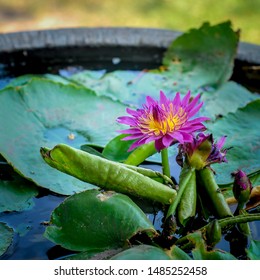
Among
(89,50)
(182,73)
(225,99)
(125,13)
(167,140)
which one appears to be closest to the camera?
(167,140)

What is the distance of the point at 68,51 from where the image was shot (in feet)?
4.34

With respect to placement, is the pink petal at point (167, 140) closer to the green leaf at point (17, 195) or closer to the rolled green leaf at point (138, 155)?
the rolled green leaf at point (138, 155)

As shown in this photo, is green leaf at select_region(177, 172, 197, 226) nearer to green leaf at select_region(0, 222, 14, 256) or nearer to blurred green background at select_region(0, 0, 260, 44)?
green leaf at select_region(0, 222, 14, 256)

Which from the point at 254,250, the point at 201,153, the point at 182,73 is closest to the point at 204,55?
the point at 182,73

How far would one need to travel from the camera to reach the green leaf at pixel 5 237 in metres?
0.74

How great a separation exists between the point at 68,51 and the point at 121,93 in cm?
25

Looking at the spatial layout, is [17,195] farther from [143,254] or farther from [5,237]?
[143,254]

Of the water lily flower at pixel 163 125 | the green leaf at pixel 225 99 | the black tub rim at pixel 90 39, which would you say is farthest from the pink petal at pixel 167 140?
the black tub rim at pixel 90 39

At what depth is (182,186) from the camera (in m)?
0.75

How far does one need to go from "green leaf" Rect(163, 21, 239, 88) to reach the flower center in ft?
1.40

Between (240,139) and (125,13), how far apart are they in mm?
1756

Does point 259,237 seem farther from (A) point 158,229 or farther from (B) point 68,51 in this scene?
(B) point 68,51

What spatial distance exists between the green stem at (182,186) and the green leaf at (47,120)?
0.65ft
